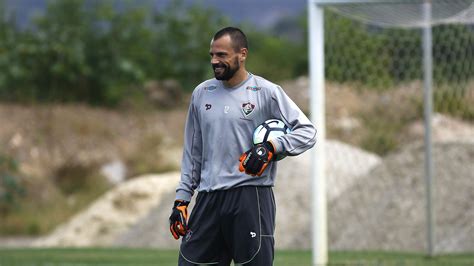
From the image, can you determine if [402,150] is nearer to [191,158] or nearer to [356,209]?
[356,209]

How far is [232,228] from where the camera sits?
19.9 ft

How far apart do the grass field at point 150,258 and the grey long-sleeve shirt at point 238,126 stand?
6.43 m

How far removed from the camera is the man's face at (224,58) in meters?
6.04

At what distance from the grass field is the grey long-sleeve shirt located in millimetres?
6431

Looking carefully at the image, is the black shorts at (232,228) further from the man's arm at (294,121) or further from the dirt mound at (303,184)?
the dirt mound at (303,184)

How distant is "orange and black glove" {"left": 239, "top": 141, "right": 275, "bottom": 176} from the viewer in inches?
228

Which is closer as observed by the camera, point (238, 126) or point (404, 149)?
point (238, 126)

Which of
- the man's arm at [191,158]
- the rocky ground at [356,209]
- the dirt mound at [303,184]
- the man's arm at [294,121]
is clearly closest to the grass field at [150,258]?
the rocky ground at [356,209]

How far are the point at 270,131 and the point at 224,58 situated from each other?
1.64ft

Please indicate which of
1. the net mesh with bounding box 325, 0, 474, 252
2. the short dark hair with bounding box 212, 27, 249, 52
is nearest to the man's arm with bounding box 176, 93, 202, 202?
the short dark hair with bounding box 212, 27, 249, 52

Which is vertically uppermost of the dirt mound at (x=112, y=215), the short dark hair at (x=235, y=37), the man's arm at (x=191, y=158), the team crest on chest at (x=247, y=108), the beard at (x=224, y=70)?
the short dark hair at (x=235, y=37)

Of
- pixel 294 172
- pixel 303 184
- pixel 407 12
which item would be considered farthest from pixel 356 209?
pixel 407 12

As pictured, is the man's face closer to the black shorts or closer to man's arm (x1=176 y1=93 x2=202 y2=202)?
man's arm (x1=176 y1=93 x2=202 y2=202)

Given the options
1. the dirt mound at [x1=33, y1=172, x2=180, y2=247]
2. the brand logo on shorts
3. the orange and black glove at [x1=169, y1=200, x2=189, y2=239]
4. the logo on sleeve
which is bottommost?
the dirt mound at [x1=33, y1=172, x2=180, y2=247]
